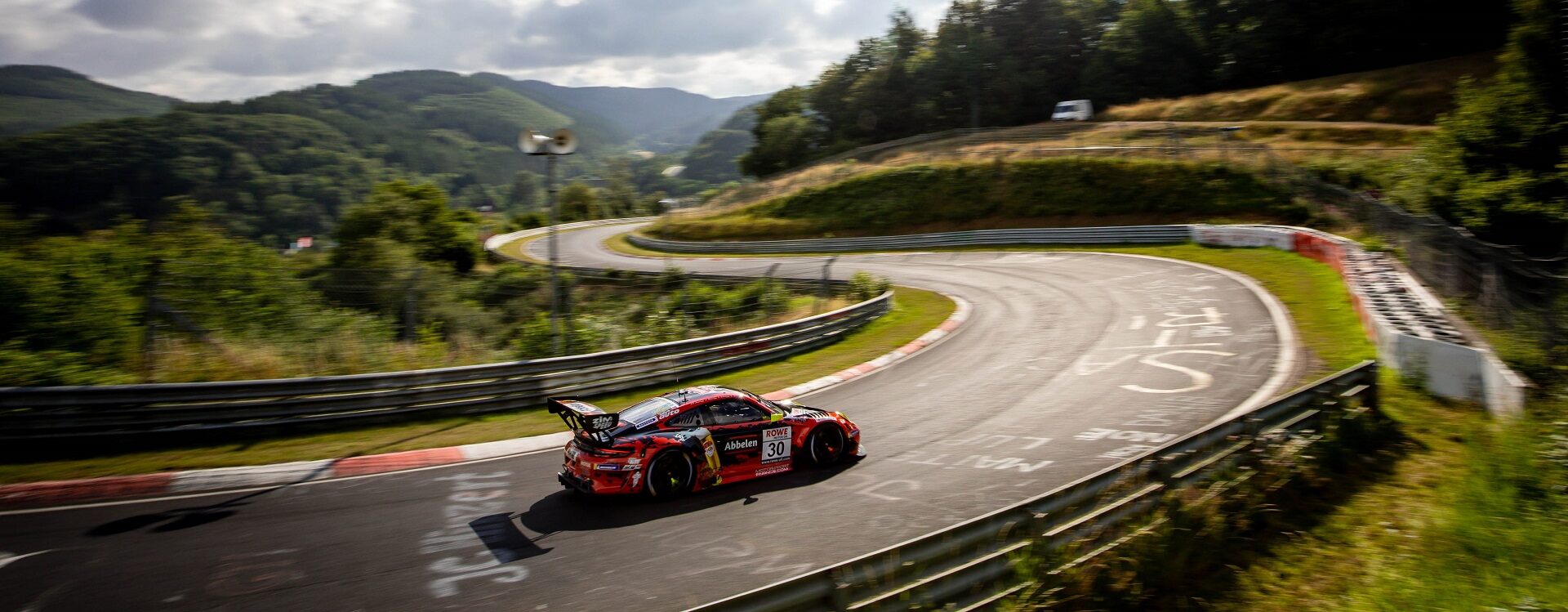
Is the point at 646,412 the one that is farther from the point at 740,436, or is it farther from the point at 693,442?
the point at 740,436

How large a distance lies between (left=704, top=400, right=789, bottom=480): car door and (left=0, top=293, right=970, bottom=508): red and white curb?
9.97 ft

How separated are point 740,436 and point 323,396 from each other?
6.56m

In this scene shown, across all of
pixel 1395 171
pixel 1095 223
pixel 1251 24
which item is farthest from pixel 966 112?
pixel 1395 171

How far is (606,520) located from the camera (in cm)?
891

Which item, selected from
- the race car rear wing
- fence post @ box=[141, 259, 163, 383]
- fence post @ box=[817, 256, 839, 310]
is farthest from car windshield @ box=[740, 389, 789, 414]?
fence post @ box=[817, 256, 839, 310]

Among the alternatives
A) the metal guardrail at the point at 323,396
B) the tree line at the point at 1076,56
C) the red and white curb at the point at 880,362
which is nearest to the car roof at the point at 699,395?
the red and white curb at the point at 880,362

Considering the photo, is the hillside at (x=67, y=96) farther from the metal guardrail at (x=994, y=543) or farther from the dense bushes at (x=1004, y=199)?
the metal guardrail at (x=994, y=543)

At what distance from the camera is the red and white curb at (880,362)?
50.2 ft

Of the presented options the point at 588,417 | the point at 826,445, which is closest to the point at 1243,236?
the point at 826,445

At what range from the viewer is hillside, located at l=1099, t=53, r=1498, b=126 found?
53562 millimetres

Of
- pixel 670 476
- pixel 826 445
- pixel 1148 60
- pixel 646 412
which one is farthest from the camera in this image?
pixel 1148 60

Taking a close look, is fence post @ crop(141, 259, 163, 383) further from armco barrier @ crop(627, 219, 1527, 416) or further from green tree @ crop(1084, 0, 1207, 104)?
green tree @ crop(1084, 0, 1207, 104)

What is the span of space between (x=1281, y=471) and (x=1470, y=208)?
75.5ft

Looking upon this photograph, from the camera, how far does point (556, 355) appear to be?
16047mm
